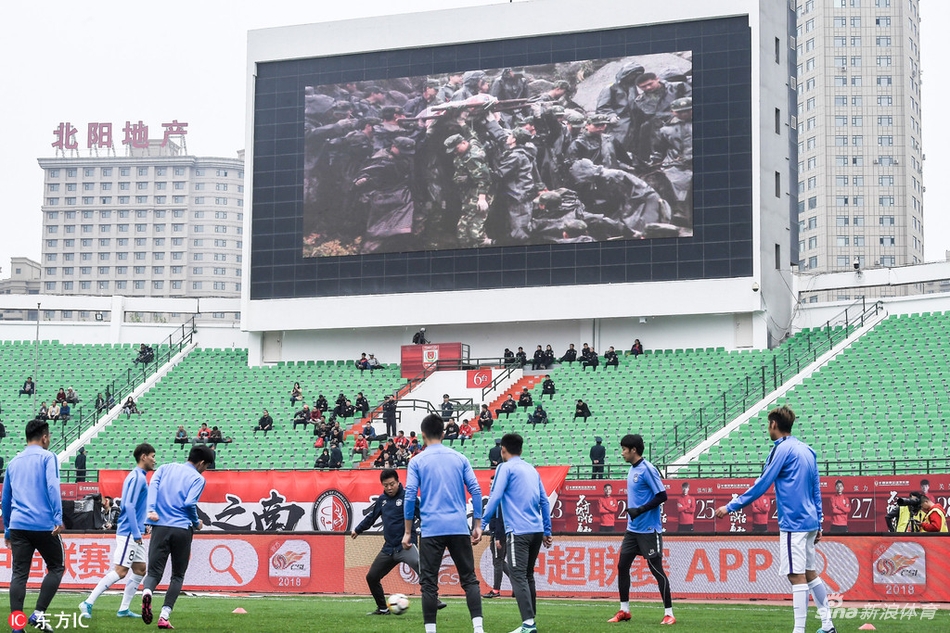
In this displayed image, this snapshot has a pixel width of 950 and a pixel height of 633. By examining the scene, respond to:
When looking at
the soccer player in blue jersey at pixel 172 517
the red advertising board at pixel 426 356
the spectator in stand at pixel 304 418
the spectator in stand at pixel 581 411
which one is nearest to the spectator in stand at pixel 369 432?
the spectator in stand at pixel 304 418

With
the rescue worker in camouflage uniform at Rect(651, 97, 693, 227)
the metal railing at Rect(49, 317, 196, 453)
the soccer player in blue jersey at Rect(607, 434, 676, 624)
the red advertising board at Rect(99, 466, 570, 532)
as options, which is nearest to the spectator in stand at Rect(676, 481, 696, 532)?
the red advertising board at Rect(99, 466, 570, 532)

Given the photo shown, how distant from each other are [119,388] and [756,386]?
73.5 ft

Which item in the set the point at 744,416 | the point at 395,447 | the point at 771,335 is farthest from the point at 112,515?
the point at 771,335

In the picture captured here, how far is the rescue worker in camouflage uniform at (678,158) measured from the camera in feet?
136

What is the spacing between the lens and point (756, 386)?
39312 mm

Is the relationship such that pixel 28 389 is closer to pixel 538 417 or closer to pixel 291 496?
pixel 538 417

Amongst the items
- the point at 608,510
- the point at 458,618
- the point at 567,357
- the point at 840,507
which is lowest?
the point at 458,618

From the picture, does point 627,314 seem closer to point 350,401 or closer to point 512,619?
point 350,401

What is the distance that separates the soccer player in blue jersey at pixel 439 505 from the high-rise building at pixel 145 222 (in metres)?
183

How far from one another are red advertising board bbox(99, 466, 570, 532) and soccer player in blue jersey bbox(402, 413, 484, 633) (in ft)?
47.1

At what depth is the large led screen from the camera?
137 feet

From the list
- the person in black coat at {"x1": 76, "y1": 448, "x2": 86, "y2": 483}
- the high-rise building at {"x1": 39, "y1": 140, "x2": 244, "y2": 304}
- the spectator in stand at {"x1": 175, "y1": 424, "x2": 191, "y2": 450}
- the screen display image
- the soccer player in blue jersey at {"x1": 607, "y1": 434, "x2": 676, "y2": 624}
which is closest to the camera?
the soccer player in blue jersey at {"x1": 607, "y1": 434, "x2": 676, "y2": 624}

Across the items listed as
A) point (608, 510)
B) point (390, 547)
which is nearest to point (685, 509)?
point (608, 510)

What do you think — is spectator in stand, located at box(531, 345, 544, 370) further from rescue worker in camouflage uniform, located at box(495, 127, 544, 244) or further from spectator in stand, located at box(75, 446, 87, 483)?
spectator in stand, located at box(75, 446, 87, 483)
